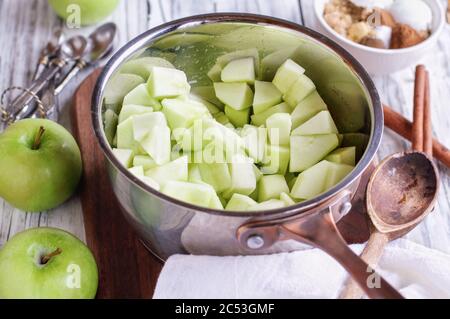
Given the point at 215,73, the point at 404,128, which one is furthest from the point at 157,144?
the point at 404,128

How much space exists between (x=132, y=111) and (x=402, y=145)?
0.53m

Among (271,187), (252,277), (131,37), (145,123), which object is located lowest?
(252,277)

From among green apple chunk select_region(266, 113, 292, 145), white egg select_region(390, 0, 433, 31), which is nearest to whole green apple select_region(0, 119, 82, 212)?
green apple chunk select_region(266, 113, 292, 145)

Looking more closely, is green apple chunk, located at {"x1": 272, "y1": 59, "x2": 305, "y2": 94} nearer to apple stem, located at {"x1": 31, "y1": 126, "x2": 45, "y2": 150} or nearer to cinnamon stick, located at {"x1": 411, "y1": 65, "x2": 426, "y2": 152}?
cinnamon stick, located at {"x1": 411, "y1": 65, "x2": 426, "y2": 152}

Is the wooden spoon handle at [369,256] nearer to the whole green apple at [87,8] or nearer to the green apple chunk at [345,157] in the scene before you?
the green apple chunk at [345,157]

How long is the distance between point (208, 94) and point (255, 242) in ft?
1.30

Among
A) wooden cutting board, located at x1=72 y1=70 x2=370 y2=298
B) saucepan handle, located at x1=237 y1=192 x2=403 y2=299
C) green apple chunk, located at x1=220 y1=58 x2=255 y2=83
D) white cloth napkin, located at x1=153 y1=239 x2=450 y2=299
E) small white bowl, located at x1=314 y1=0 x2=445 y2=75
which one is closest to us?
saucepan handle, located at x1=237 y1=192 x2=403 y2=299

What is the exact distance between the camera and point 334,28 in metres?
1.37

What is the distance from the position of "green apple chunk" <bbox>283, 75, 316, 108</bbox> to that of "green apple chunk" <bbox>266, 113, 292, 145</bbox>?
53 mm

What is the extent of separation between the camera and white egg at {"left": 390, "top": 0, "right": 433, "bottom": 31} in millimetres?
1366

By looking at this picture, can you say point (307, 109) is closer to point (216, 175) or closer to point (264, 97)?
point (264, 97)

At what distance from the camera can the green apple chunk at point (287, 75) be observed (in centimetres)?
111

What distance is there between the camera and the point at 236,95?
113cm
